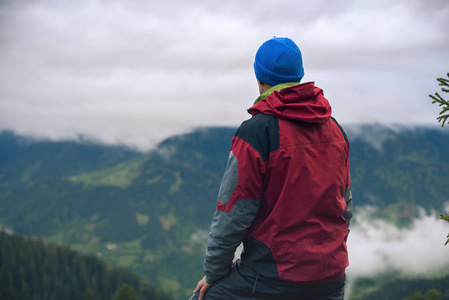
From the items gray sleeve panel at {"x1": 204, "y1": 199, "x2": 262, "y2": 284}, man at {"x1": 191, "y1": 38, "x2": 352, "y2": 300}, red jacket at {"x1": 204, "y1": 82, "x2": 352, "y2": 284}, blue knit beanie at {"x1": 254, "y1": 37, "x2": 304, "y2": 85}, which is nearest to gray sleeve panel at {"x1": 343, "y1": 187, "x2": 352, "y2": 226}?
man at {"x1": 191, "y1": 38, "x2": 352, "y2": 300}

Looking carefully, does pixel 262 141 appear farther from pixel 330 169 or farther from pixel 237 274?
pixel 237 274

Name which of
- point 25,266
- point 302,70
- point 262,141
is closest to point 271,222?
point 262,141

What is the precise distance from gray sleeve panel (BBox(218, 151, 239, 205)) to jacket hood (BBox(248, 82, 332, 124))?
571 millimetres

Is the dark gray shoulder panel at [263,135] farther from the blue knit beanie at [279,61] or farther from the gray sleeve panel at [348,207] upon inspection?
the gray sleeve panel at [348,207]

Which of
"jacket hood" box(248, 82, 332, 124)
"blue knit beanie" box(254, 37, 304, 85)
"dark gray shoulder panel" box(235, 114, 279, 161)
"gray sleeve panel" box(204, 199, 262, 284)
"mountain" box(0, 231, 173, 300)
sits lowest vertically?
"mountain" box(0, 231, 173, 300)

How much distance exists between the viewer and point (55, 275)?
146500mm

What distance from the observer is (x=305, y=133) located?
3875 millimetres

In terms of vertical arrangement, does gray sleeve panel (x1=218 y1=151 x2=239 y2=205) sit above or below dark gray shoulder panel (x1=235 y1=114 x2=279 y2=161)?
below

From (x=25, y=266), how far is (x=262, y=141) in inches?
6386

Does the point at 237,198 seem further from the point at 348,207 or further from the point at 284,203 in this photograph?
the point at 348,207

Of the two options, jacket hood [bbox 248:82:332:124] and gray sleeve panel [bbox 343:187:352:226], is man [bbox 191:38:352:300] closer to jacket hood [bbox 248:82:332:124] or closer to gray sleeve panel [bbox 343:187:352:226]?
jacket hood [bbox 248:82:332:124]

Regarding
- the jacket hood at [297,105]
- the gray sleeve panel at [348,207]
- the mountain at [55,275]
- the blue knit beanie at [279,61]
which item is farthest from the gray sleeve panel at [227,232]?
the mountain at [55,275]

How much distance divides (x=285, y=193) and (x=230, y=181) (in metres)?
0.52

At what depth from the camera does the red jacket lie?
3.78 metres
